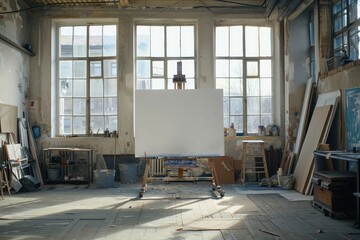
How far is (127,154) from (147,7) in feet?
11.3

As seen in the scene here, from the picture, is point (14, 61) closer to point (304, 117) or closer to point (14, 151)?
point (14, 151)

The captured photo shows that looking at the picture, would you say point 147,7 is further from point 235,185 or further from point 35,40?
point 235,185

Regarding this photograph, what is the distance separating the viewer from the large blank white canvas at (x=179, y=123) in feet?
21.6

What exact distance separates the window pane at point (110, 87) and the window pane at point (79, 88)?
54cm

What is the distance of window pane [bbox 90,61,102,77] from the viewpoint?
8891mm

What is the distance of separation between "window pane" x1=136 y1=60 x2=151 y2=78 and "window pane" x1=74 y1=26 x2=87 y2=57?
1.34 metres

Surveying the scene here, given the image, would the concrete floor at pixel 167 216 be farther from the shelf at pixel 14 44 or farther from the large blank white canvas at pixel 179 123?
the shelf at pixel 14 44

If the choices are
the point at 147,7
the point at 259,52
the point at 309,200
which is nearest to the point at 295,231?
the point at 309,200

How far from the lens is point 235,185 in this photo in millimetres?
7793

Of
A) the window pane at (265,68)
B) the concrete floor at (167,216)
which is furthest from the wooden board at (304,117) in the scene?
the window pane at (265,68)

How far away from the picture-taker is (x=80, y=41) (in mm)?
8938

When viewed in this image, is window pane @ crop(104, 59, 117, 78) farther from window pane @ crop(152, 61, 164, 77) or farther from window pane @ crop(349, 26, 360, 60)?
window pane @ crop(349, 26, 360, 60)

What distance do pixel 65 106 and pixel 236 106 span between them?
162 inches

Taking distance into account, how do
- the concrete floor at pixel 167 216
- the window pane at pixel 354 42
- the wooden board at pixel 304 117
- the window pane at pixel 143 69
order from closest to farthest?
the concrete floor at pixel 167 216 < the window pane at pixel 354 42 < the wooden board at pixel 304 117 < the window pane at pixel 143 69
